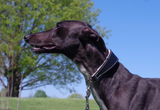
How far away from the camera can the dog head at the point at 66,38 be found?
313cm

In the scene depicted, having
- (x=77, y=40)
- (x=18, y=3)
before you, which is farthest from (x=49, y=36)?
(x=18, y=3)

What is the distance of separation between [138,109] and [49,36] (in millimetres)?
1612

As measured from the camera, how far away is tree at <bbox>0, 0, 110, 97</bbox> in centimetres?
1870

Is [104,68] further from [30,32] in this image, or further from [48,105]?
[30,32]

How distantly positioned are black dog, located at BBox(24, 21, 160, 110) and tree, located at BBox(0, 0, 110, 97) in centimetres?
1484

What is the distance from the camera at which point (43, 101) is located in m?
13.6

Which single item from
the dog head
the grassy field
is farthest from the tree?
the dog head

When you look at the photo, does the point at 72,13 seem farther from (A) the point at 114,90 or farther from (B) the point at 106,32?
(A) the point at 114,90

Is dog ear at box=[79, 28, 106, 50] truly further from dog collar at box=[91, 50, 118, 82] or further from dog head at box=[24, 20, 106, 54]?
dog collar at box=[91, 50, 118, 82]

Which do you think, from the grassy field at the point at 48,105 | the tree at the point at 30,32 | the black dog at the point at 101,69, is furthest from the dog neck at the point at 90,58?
the tree at the point at 30,32

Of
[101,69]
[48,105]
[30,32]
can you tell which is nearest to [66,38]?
[101,69]

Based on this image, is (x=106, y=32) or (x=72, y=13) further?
(x=106, y=32)

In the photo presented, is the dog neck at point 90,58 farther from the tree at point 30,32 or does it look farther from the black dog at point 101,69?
the tree at point 30,32

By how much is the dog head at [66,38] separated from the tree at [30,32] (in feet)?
48.2
